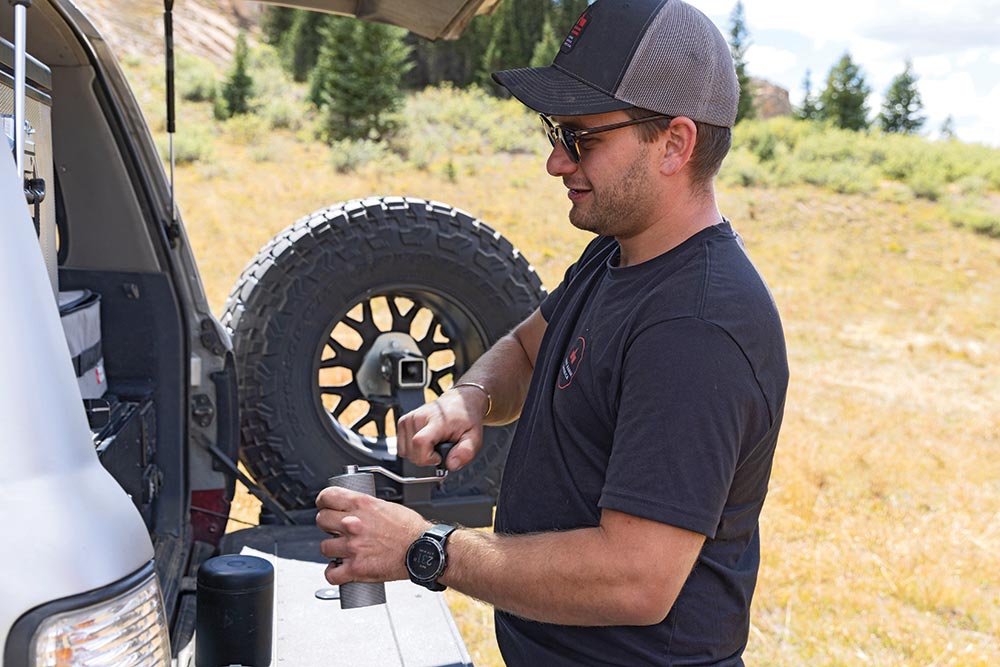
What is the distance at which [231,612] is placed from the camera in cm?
235

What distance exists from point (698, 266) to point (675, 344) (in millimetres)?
202

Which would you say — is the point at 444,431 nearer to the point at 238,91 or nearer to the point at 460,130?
the point at 238,91

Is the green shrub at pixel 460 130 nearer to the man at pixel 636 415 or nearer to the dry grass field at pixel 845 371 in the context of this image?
the dry grass field at pixel 845 371

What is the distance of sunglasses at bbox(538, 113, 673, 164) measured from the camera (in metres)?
1.92

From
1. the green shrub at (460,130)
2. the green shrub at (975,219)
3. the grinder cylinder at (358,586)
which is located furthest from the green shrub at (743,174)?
the grinder cylinder at (358,586)

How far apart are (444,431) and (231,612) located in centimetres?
62

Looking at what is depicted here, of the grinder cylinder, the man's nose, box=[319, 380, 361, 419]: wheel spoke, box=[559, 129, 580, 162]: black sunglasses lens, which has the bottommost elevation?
box=[319, 380, 361, 419]: wheel spoke

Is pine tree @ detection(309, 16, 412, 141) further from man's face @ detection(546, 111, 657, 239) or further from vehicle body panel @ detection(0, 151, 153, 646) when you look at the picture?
vehicle body panel @ detection(0, 151, 153, 646)

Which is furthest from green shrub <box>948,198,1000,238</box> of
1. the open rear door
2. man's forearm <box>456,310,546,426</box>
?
man's forearm <box>456,310,546,426</box>

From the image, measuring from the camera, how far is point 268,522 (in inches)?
147

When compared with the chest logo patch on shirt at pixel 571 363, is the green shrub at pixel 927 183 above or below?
below

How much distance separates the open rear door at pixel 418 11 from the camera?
3400mm

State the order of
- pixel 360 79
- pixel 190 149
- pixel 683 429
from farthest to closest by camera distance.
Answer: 1. pixel 360 79
2. pixel 190 149
3. pixel 683 429

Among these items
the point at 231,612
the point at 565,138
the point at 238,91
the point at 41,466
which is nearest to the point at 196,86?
the point at 238,91
